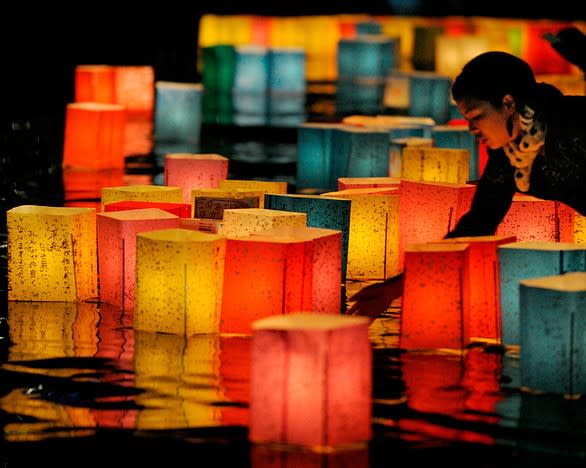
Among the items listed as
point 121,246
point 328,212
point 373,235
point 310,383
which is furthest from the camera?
point 373,235

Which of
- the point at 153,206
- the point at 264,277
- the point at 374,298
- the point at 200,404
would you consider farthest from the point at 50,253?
the point at 200,404

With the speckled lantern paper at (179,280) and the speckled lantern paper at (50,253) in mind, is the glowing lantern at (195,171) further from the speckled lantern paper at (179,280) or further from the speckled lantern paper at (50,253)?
the speckled lantern paper at (179,280)

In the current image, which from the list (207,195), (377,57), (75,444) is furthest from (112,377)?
(377,57)

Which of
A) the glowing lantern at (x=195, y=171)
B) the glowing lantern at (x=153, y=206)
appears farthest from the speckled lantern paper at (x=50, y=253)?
the glowing lantern at (x=195, y=171)

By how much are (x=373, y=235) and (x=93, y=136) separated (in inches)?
198

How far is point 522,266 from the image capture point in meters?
7.27

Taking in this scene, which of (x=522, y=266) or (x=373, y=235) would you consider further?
(x=373, y=235)

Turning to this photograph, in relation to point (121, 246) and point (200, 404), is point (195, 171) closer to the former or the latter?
point (121, 246)

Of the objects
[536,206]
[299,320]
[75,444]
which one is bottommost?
[75,444]

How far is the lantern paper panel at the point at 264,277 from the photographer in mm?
7352

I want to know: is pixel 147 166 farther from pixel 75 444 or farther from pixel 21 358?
pixel 75 444

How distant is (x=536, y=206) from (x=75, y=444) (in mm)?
3469

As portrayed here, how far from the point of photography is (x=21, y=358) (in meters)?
7.11

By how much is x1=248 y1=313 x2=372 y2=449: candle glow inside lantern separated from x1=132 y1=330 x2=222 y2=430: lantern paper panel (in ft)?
1.15
